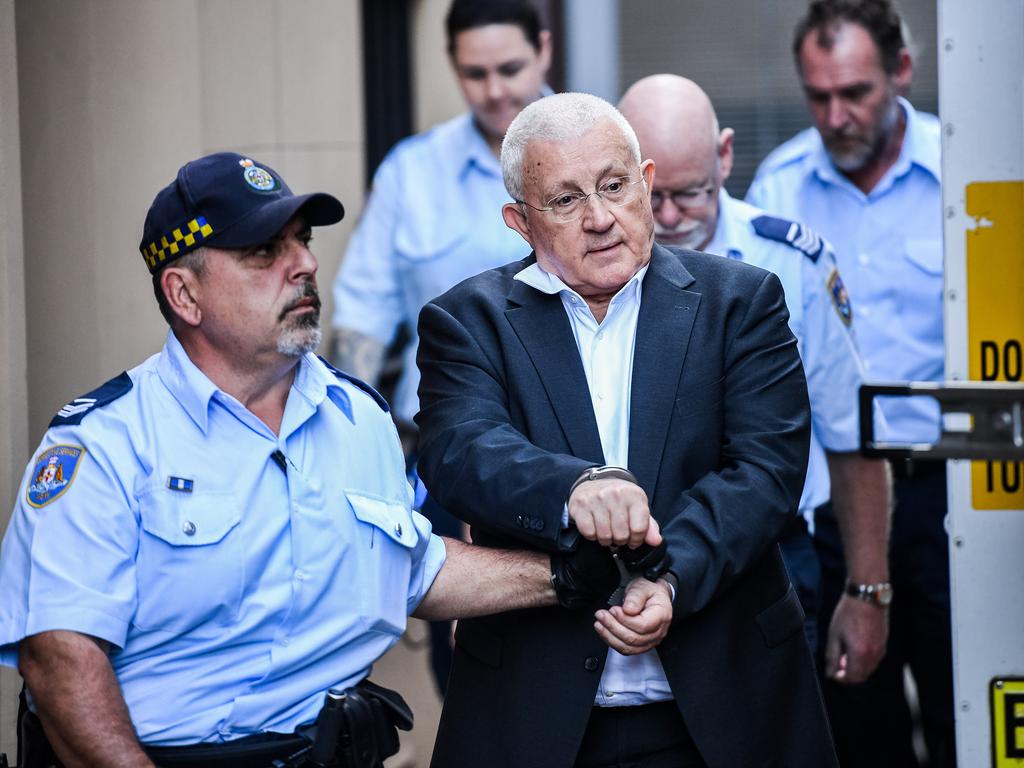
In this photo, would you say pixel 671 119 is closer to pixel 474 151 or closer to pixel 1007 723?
pixel 474 151

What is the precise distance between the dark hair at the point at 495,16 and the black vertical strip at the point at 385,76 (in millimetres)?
1152

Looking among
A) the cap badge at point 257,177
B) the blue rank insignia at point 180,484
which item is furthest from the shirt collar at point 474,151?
the blue rank insignia at point 180,484

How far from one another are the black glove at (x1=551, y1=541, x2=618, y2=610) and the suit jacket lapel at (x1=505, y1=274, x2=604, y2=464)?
0.63 ft

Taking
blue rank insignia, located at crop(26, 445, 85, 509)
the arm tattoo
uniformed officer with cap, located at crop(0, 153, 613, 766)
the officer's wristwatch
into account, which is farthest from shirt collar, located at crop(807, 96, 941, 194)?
blue rank insignia, located at crop(26, 445, 85, 509)

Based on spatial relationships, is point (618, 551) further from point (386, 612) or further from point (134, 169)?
point (134, 169)

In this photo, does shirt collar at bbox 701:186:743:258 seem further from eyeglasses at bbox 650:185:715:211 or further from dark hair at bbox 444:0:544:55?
dark hair at bbox 444:0:544:55

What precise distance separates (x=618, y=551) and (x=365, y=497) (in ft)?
1.76

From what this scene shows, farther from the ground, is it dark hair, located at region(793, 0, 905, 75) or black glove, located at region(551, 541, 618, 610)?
dark hair, located at region(793, 0, 905, 75)

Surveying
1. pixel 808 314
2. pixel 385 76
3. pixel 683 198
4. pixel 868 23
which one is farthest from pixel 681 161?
pixel 385 76

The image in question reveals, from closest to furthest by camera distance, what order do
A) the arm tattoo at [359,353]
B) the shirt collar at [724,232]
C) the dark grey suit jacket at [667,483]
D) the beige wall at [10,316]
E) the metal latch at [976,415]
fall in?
the metal latch at [976,415]
the dark grey suit jacket at [667,483]
the beige wall at [10,316]
the shirt collar at [724,232]
the arm tattoo at [359,353]

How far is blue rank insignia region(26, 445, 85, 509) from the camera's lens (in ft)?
9.48

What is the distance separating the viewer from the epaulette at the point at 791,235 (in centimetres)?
433

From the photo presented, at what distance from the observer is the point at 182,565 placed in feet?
9.57

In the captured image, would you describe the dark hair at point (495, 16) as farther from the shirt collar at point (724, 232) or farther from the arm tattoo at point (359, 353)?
the shirt collar at point (724, 232)
